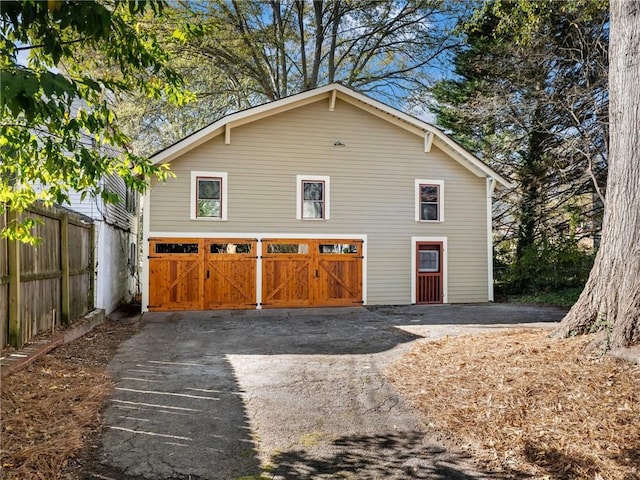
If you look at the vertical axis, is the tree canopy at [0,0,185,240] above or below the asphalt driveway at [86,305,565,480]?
above

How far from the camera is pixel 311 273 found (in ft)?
41.2

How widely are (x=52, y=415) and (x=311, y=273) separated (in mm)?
9153

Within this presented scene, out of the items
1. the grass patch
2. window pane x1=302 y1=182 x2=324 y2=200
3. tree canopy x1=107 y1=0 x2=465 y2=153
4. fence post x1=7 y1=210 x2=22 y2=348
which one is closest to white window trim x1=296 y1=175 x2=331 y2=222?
window pane x1=302 y1=182 x2=324 y2=200

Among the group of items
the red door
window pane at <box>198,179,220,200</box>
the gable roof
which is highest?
the gable roof

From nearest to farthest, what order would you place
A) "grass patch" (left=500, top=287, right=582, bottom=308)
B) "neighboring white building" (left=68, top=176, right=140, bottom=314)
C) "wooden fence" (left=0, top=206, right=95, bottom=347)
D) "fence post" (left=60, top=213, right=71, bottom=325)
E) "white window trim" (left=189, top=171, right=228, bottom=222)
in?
"wooden fence" (left=0, top=206, right=95, bottom=347), "fence post" (left=60, top=213, right=71, bottom=325), "neighboring white building" (left=68, top=176, right=140, bottom=314), "white window trim" (left=189, top=171, right=228, bottom=222), "grass patch" (left=500, top=287, right=582, bottom=308)

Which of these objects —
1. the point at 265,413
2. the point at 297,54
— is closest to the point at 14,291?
the point at 265,413

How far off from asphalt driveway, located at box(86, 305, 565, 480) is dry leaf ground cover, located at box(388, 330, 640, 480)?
1.02ft

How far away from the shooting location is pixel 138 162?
352 cm

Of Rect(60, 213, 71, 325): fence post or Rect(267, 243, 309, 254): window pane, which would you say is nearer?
Rect(60, 213, 71, 325): fence post

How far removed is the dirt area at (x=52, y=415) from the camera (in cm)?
288

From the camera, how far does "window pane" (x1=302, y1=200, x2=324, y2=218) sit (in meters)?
12.7

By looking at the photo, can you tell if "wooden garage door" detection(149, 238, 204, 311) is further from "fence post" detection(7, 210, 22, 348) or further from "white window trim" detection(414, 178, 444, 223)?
"fence post" detection(7, 210, 22, 348)

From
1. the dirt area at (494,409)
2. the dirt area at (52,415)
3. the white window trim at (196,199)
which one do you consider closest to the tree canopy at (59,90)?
the dirt area at (52,415)

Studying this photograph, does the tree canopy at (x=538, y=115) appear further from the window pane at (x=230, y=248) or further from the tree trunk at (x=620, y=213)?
the window pane at (x=230, y=248)
